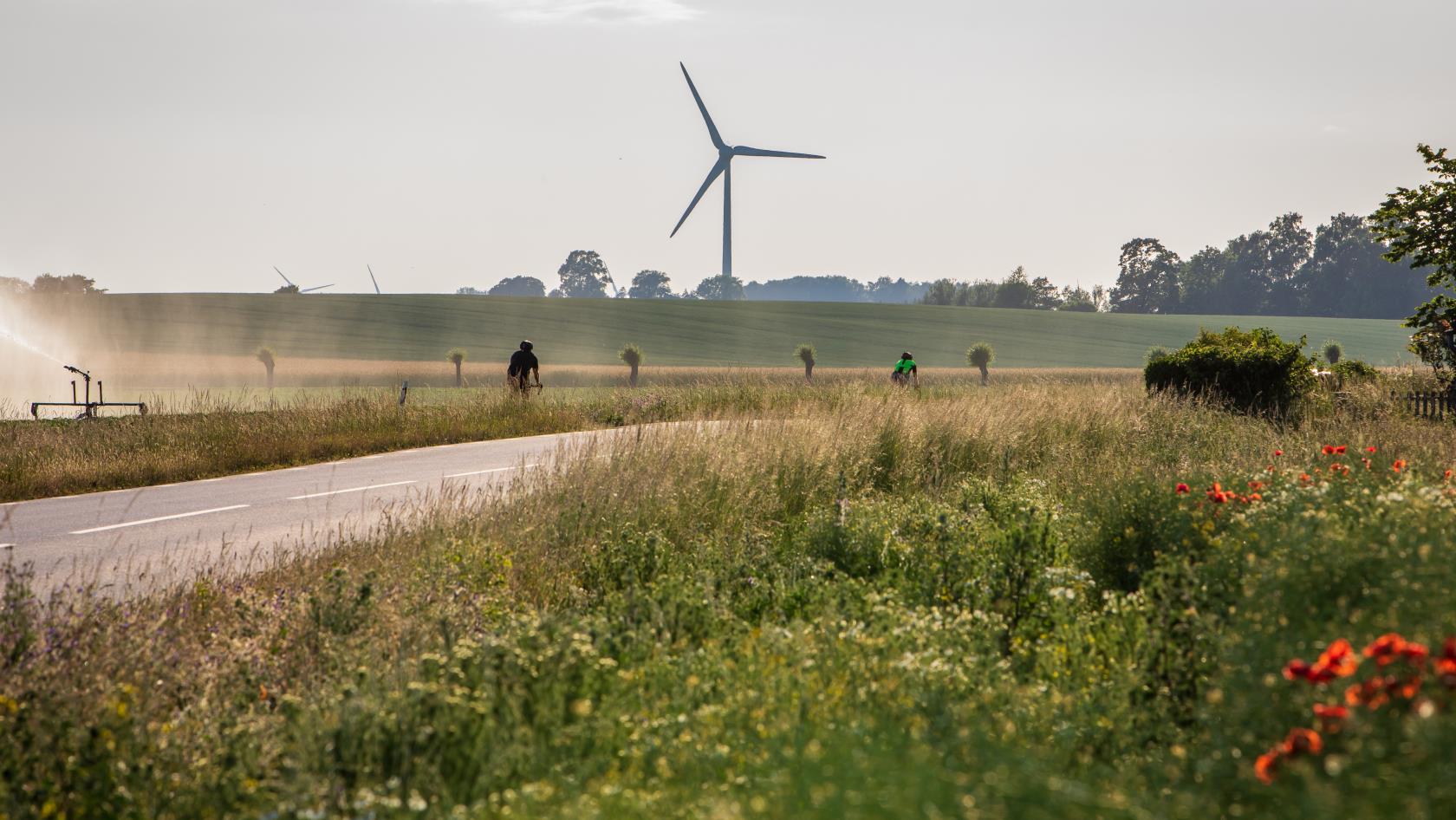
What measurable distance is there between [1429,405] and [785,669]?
17298 mm

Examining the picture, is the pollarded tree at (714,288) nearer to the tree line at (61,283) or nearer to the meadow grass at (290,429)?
the tree line at (61,283)

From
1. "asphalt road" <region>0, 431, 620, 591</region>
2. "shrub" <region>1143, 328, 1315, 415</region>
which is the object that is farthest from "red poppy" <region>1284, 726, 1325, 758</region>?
"shrub" <region>1143, 328, 1315, 415</region>

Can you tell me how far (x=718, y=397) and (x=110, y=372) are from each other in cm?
4202

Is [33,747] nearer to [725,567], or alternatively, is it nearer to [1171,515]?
[725,567]

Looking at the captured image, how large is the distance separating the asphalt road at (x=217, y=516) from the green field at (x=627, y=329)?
5563 cm

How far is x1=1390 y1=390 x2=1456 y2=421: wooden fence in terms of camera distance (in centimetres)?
1780

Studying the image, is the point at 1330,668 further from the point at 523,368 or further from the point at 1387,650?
the point at 523,368

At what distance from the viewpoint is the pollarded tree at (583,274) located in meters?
192

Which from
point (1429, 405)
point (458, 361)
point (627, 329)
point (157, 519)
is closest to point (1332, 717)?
point (157, 519)

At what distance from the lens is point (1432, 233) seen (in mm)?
21375

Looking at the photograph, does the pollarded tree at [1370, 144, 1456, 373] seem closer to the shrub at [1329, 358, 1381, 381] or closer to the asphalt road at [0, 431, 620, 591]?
the shrub at [1329, 358, 1381, 381]

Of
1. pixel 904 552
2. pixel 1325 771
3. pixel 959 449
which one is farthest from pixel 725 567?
pixel 959 449

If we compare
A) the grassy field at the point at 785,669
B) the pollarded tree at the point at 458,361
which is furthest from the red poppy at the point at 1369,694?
the pollarded tree at the point at 458,361

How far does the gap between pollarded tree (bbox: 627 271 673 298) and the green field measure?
80.3 meters
